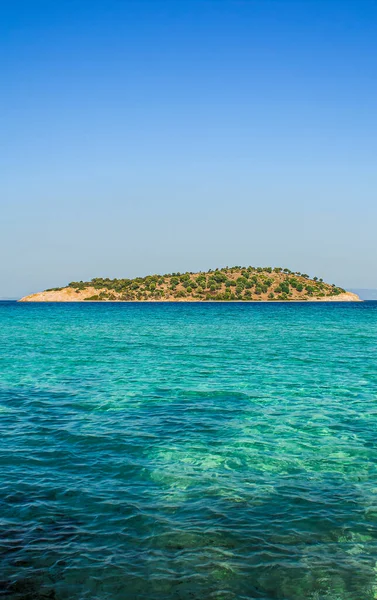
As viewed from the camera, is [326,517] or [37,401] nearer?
[326,517]

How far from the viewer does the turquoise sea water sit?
9.09 m

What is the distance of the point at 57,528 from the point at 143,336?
51.5 metres

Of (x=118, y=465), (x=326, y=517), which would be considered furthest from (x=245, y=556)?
(x=118, y=465)

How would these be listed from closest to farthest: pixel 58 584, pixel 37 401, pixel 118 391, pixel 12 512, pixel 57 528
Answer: pixel 58 584, pixel 57 528, pixel 12 512, pixel 37 401, pixel 118 391

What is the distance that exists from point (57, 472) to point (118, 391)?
11978 millimetres

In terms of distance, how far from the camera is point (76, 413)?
21422 mm

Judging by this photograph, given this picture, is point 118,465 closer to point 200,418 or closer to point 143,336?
point 200,418

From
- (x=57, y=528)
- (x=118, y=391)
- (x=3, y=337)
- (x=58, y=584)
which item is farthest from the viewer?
(x=3, y=337)

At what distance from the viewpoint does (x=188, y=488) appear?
13.4m

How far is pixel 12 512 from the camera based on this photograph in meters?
11.6

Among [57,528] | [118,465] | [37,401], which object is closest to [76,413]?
[37,401]

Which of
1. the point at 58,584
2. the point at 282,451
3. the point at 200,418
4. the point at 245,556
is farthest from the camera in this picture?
the point at 200,418

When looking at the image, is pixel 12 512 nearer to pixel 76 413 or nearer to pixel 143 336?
pixel 76 413

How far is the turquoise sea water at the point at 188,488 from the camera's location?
9086 mm
